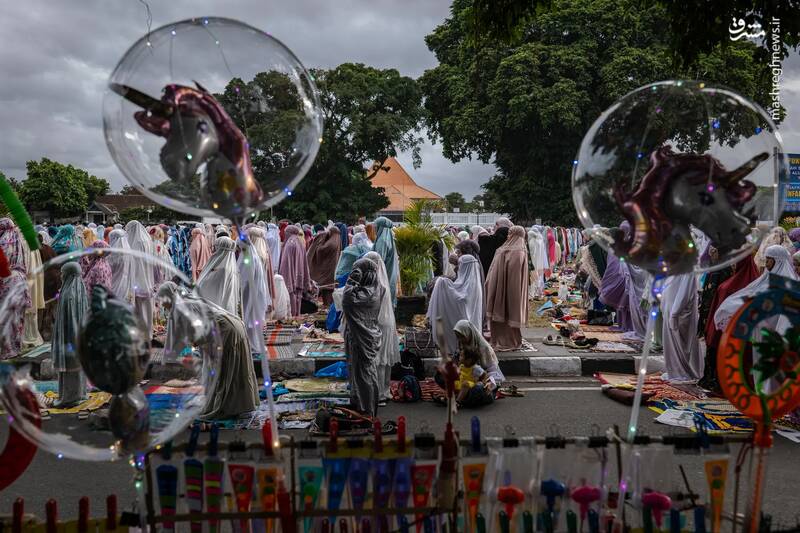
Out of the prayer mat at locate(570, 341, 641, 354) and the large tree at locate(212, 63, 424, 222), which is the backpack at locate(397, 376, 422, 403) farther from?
the large tree at locate(212, 63, 424, 222)

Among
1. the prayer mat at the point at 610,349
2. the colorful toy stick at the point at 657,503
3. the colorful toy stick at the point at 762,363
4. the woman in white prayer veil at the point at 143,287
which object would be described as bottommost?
the prayer mat at the point at 610,349

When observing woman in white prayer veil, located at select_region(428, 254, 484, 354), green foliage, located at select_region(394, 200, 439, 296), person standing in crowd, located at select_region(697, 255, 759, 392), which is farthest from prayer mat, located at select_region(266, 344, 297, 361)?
person standing in crowd, located at select_region(697, 255, 759, 392)

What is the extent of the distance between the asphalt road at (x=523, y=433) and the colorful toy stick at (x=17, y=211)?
2.36ft

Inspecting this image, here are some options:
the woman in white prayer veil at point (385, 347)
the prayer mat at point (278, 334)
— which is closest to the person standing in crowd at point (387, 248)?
the prayer mat at point (278, 334)

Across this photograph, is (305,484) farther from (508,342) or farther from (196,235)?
(196,235)

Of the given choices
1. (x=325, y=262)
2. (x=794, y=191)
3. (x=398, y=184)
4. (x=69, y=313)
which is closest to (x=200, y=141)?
(x=69, y=313)

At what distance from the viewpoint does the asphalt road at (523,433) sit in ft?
13.2

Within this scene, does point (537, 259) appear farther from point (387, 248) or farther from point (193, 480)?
point (193, 480)

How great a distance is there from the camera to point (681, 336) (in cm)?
723

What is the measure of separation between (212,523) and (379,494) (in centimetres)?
67

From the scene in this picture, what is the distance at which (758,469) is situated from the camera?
2363 millimetres

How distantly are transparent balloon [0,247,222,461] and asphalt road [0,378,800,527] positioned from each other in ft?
1.27

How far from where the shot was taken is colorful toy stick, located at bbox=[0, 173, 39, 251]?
2377 millimetres

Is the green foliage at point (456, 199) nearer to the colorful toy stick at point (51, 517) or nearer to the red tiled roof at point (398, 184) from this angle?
the red tiled roof at point (398, 184)
